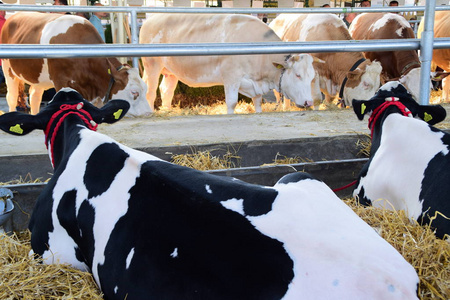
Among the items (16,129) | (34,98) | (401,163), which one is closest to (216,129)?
(401,163)

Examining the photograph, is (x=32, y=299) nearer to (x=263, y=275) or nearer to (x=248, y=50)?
(x=263, y=275)

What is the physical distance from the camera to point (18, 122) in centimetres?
264

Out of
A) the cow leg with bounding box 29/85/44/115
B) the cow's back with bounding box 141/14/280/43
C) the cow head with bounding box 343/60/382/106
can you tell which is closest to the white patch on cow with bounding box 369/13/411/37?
the cow head with bounding box 343/60/382/106

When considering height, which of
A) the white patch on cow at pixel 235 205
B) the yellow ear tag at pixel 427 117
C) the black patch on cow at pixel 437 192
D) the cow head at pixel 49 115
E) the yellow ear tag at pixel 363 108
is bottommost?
the black patch on cow at pixel 437 192

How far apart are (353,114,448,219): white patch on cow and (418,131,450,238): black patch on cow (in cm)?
4

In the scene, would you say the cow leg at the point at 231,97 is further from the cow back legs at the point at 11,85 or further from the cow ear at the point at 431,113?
the cow ear at the point at 431,113

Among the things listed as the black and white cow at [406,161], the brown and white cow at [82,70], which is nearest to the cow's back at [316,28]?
the brown and white cow at [82,70]

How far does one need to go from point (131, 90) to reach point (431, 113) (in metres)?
4.28

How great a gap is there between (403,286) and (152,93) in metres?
7.75

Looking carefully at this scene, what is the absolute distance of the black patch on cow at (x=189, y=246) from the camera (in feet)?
4.71

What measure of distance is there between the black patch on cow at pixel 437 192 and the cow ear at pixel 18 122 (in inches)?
81.0

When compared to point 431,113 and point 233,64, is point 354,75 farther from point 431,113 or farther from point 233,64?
point 431,113

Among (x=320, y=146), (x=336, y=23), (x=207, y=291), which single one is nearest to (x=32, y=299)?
(x=207, y=291)

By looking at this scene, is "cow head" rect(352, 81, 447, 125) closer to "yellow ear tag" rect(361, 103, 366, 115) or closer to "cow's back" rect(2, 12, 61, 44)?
"yellow ear tag" rect(361, 103, 366, 115)
